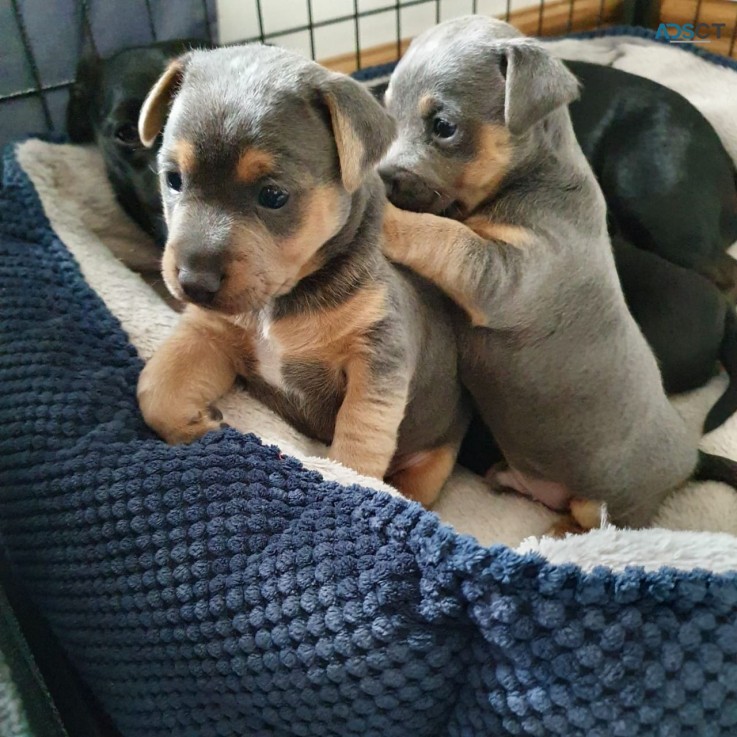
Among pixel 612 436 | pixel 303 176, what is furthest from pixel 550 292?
pixel 303 176

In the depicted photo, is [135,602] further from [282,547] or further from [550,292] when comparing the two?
[550,292]

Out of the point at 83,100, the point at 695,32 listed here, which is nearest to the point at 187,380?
the point at 83,100

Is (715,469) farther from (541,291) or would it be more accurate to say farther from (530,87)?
(530,87)

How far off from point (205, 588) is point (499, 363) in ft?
2.79

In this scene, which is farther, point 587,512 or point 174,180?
point 587,512

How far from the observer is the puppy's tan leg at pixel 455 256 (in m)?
1.68

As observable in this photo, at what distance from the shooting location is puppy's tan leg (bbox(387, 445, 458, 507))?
77.1 inches

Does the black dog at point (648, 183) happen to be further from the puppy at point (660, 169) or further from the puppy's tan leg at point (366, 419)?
the puppy's tan leg at point (366, 419)

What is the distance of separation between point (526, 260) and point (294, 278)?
21.2 inches

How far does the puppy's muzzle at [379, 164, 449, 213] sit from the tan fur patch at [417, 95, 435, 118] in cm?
14

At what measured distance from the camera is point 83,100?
2.34 m

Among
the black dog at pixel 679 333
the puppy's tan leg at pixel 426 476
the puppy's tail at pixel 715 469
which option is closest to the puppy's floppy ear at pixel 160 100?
the puppy's tan leg at pixel 426 476

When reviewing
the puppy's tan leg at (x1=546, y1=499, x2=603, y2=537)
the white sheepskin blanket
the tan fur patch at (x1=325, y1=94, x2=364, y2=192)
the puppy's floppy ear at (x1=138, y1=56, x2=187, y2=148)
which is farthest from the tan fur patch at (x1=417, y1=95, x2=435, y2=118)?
the puppy's tan leg at (x1=546, y1=499, x2=603, y2=537)

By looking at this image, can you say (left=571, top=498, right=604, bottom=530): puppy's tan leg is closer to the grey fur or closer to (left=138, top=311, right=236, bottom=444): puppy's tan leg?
the grey fur
